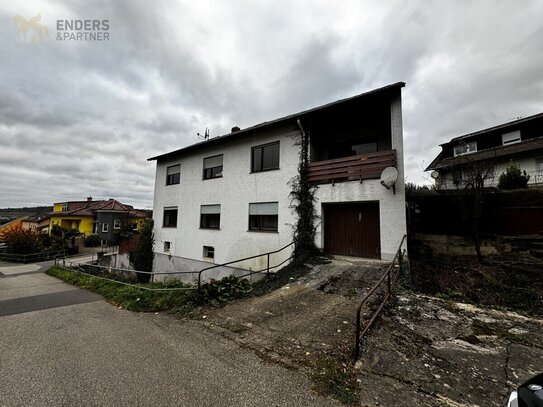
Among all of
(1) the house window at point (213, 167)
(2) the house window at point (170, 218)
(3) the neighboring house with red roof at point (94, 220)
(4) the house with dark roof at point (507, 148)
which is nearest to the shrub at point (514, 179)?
(4) the house with dark roof at point (507, 148)

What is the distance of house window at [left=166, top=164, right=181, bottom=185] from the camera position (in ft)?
49.1

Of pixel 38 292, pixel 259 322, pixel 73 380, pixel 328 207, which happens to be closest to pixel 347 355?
pixel 259 322

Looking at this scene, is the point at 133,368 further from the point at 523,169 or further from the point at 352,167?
the point at 523,169

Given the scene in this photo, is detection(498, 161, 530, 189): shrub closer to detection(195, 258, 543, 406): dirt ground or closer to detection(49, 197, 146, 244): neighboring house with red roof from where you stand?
detection(195, 258, 543, 406): dirt ground

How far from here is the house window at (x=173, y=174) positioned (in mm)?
14953

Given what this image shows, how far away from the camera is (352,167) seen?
8.57 m

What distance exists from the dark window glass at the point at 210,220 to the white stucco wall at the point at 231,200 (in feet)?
0.98

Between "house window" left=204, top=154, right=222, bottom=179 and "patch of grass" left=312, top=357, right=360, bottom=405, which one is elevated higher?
"house window" left=204, top=154, right=222, bottom=179

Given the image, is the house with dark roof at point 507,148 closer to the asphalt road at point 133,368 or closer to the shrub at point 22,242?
the asphalt road at point 133,368

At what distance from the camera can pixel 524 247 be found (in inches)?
293

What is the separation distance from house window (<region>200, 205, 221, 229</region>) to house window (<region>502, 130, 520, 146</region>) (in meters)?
21.6

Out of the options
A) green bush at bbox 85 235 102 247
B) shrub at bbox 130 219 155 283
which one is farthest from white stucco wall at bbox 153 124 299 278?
green bush at bbox 85 235 102 247

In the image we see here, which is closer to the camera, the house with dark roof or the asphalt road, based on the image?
the asphalt road

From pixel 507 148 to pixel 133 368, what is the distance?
23637mm
